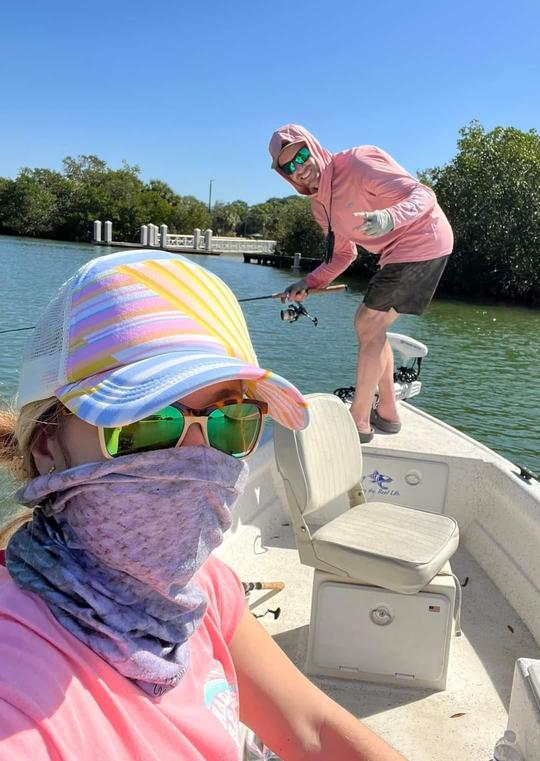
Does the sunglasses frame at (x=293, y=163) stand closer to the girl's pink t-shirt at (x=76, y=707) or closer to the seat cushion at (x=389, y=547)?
the seat cushion at (x=389, y=547)

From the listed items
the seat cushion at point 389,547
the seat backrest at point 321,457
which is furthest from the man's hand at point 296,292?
the seat cushion at point 389,547

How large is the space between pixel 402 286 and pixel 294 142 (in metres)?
0.94

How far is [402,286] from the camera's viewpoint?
11.5ft

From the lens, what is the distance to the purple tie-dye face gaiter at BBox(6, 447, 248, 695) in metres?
0.80

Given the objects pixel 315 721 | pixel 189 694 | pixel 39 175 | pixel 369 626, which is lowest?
pixel 369 626

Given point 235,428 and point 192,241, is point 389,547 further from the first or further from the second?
point 192,241

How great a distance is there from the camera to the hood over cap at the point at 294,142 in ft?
11.5

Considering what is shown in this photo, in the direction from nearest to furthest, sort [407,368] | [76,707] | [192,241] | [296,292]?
[76,707] → [296,292] → [407,368] → [192,241]

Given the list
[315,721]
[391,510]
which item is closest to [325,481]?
[391,510]

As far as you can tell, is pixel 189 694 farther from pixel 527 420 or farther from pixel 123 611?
pixel 527 420

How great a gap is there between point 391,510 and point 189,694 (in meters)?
1.78

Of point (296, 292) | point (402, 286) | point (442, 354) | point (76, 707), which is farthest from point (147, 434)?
point (442, 354)

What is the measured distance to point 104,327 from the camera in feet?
2.64

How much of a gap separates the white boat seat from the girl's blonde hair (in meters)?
1.28
